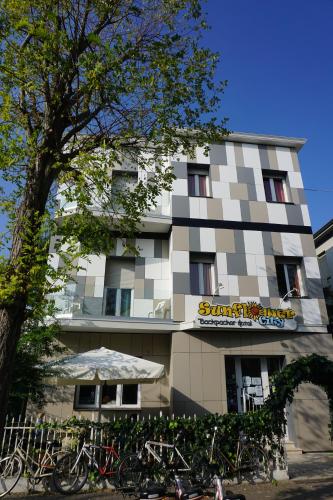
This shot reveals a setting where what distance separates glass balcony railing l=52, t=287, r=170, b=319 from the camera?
1148 cm

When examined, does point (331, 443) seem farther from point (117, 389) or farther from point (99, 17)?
point (99, 17)

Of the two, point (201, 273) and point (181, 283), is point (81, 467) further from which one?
point (201, 273)

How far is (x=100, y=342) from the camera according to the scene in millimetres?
12023

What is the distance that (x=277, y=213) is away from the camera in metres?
13.8

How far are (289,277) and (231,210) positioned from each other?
3.22 metres

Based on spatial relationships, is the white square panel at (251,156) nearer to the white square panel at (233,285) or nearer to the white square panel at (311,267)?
the white square panel at (311,267)

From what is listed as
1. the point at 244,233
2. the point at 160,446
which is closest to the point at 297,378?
the point at 160,446

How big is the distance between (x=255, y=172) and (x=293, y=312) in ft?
18.6

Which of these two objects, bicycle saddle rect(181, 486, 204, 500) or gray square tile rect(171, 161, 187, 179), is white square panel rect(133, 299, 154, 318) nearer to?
gray square tile rect(171, 161, 187, 179)

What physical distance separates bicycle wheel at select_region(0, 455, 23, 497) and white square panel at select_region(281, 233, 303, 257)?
10310 millimetres

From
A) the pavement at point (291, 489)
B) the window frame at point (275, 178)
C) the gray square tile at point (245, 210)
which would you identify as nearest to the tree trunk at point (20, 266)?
the pavement at point (291, 489)

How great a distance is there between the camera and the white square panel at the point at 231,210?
1342 centimetres

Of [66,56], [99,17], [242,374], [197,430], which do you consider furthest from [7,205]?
[242,374]

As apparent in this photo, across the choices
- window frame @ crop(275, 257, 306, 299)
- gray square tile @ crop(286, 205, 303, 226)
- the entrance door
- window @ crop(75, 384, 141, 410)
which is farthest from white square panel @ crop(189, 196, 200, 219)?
window @ crop(75, 384, 141, 410)
